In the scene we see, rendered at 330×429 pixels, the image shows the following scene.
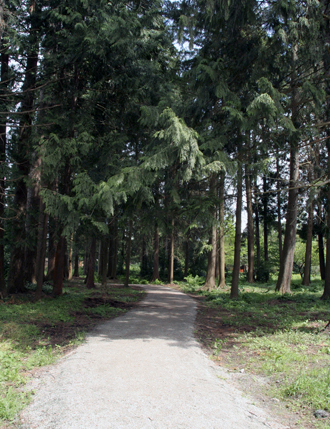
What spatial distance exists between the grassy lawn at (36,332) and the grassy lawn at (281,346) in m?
2.91

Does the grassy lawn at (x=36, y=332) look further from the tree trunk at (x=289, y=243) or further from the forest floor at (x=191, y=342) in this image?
the tree trunk at (x=289, y=243)

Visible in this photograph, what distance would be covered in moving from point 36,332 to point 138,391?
3.90m

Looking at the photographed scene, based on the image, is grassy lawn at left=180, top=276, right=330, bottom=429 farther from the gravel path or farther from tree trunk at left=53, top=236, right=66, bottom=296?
tree trunk at left=53, top=236, right=66, bottom=296

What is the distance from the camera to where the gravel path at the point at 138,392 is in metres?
3.21

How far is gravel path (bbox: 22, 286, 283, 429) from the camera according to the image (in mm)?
3211

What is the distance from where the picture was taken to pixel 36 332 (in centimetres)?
689

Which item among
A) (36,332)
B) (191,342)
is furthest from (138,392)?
(36,332)

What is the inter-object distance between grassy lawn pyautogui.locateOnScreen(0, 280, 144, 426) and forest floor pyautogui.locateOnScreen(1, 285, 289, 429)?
222 mm

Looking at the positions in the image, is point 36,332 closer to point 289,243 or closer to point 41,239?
point 41,239

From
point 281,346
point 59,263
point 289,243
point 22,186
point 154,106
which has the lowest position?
point 281,346

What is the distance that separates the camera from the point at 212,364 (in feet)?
17.6

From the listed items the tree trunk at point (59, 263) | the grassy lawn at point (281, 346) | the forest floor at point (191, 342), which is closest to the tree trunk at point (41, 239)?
the tree trunk at point (59, 263)

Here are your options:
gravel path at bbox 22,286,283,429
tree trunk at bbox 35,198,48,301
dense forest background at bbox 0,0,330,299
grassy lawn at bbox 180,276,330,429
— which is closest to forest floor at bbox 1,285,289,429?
gravel path at bbox 22,286,283,429

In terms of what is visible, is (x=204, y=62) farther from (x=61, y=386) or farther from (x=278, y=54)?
(x=61, y=386)
